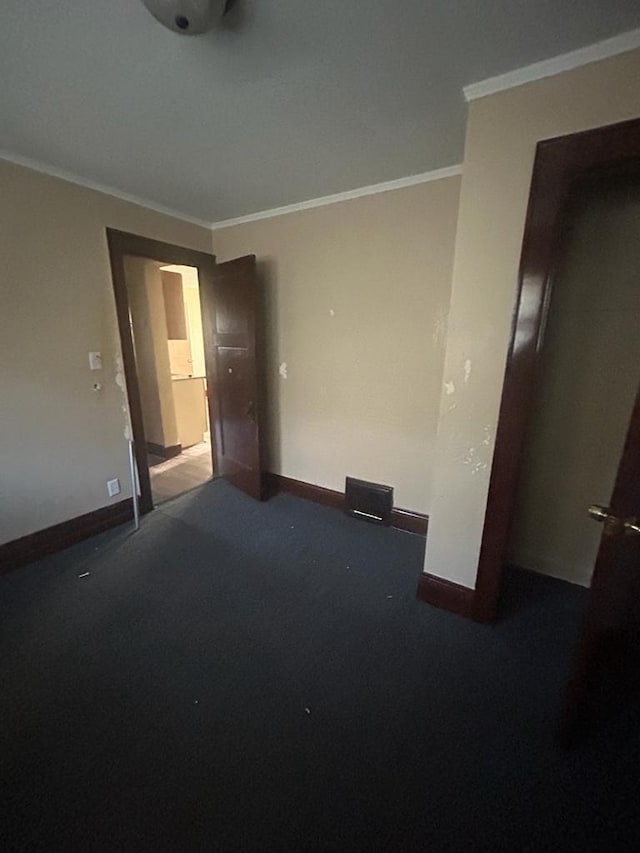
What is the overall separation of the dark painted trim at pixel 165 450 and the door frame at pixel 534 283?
3.58 m

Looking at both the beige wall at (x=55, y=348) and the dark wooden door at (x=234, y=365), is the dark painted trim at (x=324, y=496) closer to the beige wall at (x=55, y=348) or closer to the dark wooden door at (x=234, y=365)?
the dark wooden door at (x=234, y=365)

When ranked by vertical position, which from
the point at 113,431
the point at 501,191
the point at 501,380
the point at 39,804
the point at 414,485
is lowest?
the point at 39,804

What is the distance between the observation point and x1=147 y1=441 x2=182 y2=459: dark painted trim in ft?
13.5

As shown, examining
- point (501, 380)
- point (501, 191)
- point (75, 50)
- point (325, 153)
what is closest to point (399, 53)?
point (501, 191)

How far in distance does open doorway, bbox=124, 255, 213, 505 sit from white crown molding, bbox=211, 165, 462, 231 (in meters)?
0.95

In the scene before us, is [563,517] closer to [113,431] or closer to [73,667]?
[73,667]

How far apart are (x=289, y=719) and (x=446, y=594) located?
0.94m

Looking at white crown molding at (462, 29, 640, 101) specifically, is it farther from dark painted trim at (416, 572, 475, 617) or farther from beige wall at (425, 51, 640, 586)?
dark painted trim at (416, 572, 475, 617)

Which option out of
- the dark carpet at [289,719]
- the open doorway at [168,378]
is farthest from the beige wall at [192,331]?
the dark carpet at [289,719]

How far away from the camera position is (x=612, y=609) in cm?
109

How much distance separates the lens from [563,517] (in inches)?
77.7

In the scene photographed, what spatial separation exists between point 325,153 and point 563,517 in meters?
2.39

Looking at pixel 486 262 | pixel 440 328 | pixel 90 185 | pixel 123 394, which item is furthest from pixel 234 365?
pixel 486 262

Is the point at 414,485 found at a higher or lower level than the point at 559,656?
higher
